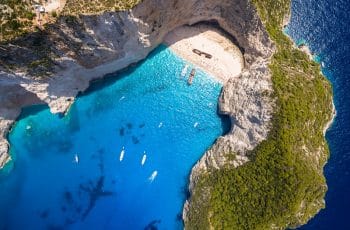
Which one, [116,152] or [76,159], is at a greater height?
[116,152]

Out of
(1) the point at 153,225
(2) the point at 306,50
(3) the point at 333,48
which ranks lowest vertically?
(1) the point at 153,225

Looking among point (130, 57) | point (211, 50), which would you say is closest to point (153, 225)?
point (130, 57)

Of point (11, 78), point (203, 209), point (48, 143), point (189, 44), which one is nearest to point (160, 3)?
point (189, 44)

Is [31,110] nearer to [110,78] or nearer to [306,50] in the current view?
[110,78]

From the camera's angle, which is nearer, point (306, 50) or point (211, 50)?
point (306, 50)

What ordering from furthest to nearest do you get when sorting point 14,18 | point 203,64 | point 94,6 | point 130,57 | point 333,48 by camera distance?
point 203,64 → point 333,48 → point 130,57 → point 94,6 → point 14,18

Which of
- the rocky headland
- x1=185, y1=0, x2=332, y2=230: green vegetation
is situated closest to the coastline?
x1=185, y1=0, x2=332, y2=230: green vegetation

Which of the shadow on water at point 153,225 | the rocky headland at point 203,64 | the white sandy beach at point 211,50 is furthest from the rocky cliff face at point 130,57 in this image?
the shadow on water at point 153,225
